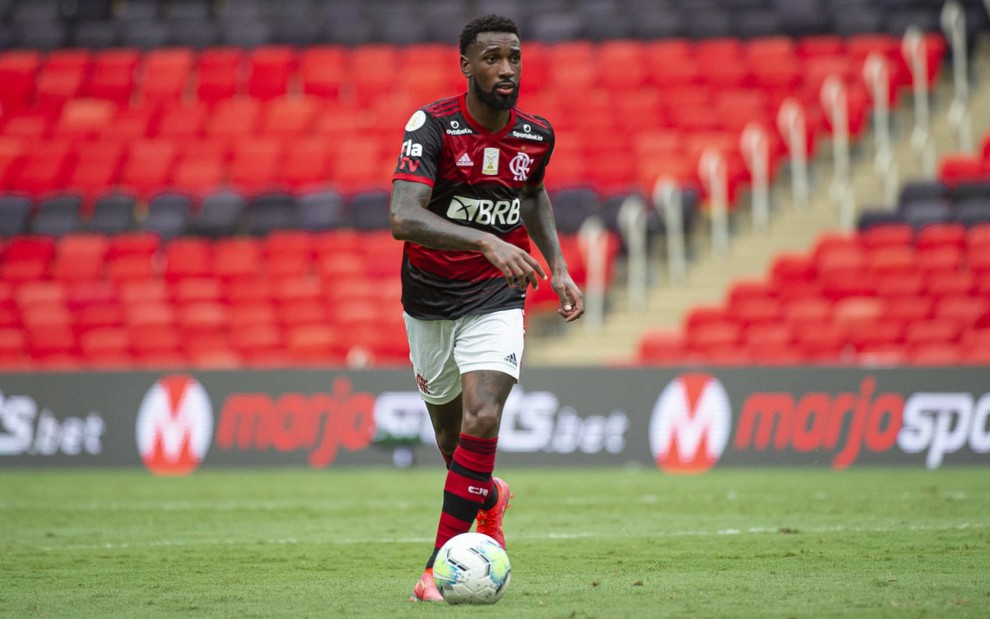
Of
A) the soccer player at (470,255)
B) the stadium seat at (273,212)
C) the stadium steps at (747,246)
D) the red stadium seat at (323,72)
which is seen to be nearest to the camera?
the soccer player at (470,255)

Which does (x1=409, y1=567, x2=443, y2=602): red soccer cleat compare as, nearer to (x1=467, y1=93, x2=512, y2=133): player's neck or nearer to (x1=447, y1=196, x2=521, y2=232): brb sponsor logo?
(x1=447, y1=196, x2=521, y2=232): brb sponsor logo

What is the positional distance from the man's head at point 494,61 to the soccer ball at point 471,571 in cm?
200

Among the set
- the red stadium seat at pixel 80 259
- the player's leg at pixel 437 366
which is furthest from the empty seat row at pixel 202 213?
the player's leg at pixel 437 366

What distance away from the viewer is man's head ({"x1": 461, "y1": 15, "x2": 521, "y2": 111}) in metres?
6.15

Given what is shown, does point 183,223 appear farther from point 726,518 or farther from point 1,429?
point 726,518

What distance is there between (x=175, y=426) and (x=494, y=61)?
32.6ft

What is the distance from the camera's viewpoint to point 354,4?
2494 cm

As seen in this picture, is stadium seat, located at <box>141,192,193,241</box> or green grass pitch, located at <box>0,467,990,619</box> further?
stadium seat, located at <box>141,192,193,241</box>

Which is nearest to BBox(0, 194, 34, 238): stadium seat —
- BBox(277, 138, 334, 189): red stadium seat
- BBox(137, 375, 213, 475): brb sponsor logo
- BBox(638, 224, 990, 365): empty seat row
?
BBox(277, 138, 334, 189): red stadium seat

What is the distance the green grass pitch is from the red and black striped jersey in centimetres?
137

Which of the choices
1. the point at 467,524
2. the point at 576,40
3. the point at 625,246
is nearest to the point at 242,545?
the point at 467,524

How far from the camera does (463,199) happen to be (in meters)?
6.31

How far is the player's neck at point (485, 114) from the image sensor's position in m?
6.25

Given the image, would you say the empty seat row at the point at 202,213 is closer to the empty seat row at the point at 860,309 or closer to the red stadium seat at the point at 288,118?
the red stadium seat at the point at 288,118
